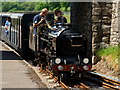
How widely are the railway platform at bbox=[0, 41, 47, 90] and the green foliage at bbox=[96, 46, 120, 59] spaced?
3.33 m

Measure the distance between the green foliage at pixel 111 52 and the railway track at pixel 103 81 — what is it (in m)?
1.41

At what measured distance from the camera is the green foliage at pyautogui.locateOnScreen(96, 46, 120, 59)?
15.7 meters

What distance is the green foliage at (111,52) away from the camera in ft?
51.5

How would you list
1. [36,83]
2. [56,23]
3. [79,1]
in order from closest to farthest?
[36,83] < [56,23] < [79,1]

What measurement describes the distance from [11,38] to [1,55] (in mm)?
2572

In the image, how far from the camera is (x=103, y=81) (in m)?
13.8

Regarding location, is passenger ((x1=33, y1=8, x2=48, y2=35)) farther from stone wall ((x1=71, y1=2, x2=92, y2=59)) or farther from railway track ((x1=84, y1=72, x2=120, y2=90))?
railway track ((x1=84, y1=72, x2=120, y2=90))

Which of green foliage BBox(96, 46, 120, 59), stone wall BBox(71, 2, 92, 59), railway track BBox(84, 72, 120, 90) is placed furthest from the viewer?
stone wall BBox(71, 2, 92, 59)

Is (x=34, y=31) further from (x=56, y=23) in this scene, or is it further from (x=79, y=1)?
(x=79, y=1)

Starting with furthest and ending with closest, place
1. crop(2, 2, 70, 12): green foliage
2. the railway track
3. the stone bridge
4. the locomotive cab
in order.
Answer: crop(2, 2, 70, 12): green foliage, the stone bridge, the locomotive cab, the railway track

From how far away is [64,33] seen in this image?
1299cm

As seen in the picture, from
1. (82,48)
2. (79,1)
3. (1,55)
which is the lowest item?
(1,55)

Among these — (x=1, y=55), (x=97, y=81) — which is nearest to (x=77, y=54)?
(x=97, y=81)

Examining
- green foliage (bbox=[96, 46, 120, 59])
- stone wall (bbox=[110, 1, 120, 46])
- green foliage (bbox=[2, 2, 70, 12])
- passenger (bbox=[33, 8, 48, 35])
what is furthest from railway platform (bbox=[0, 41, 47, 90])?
green foliage (bbox=[2, 2, 70, 12])
